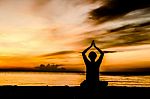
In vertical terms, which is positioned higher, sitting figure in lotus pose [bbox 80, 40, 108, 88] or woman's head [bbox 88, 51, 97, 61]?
woman's head [bbox 88, 51, 97, 61]
